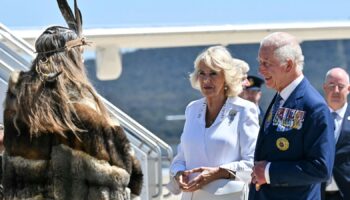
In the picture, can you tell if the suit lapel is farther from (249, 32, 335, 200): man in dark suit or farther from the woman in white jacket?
the woman in white jacket

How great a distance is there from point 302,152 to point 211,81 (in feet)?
3.77

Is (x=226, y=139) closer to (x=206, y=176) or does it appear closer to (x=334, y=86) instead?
(x=206, y=176)

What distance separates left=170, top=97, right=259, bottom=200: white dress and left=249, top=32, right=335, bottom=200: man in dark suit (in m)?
0.58

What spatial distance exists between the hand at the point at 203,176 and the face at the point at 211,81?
0.50 meters

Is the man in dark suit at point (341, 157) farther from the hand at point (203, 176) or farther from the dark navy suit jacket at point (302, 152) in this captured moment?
the dark navy suit jacket at point (302, 152)

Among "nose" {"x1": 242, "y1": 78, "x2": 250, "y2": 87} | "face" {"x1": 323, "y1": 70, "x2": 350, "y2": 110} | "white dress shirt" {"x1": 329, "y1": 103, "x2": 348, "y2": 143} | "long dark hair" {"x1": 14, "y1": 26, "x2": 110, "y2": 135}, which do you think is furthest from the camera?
"nose" {"x1": 242, "y1": 78, "x2": 250, "y2": 87}

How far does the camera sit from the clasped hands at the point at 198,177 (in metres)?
4.83

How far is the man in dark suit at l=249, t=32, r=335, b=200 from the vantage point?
3.95 meters

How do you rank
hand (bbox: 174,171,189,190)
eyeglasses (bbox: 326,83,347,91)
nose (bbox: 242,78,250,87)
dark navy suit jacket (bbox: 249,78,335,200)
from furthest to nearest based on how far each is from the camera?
nose (bbox: 242,78,250,87), eyeglasses (bbox: 326,83,347,91), hand (bbox: 174,171,189,190), dark navy suit jacket (bbox: 249,78,335,200)

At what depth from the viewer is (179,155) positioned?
515cm

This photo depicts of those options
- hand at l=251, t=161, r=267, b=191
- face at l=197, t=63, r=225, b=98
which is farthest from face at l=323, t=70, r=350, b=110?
hand at l=251, t=161, r=267, b=191

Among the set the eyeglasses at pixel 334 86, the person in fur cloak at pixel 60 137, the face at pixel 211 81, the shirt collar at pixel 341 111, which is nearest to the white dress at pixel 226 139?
the face at pixel 211 81

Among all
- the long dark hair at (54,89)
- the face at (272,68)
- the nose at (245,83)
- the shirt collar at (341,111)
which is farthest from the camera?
the nose at (245,83)

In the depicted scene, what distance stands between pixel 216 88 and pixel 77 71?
1696 mm
